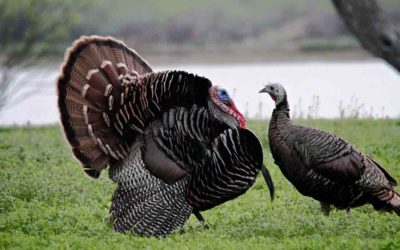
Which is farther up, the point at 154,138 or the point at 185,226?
the point at 154,138

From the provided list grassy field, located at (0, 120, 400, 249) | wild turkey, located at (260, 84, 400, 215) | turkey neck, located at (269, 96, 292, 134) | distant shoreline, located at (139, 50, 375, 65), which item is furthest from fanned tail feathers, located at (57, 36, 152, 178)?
distant shoreline, located at (139, 50, 375, 65)

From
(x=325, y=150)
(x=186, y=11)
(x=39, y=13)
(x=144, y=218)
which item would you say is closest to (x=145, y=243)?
(x=144, y=218)

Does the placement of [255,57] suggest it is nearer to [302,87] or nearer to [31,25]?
[302,87]

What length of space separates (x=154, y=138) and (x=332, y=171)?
147 cm

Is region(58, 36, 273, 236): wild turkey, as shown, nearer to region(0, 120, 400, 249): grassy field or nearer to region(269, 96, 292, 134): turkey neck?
region(0, 120, 400, 249): grassy field

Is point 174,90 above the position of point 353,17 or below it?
below

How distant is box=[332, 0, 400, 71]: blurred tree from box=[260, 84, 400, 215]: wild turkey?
1542 millimetres

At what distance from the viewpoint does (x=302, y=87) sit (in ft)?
72.4

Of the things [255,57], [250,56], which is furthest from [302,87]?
[250,56]

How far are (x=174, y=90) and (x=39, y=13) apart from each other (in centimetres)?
1115

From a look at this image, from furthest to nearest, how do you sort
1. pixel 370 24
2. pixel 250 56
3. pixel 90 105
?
pixel 250 56 < pixel 90 105 < pixel 370 24

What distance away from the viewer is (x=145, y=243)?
7457 millimetres

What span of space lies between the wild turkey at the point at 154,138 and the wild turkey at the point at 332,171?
29cm

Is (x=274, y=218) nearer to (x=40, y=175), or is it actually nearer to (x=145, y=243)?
(x=145, y=243)
